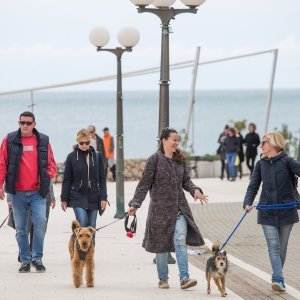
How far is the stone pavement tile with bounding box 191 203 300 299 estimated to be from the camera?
49.2 feet

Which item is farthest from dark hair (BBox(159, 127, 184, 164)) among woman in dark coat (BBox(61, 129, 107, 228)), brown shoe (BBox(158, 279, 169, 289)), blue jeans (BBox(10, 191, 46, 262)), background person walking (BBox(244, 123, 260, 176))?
background person walking (BBox(244, 123, 260, 176))

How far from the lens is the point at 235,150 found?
112 feet

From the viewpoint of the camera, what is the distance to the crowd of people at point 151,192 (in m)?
12.3

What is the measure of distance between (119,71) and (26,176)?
8722 mm

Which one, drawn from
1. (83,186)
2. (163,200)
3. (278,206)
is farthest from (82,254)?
(278,206)

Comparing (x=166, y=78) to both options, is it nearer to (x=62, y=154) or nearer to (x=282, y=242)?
(x=282, y=242)

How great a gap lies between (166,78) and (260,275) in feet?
9.23

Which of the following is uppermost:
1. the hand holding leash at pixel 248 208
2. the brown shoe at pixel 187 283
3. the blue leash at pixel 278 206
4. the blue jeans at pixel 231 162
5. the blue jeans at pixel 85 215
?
the blue leash at pixel 278 206

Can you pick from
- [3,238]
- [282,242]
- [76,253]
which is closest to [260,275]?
[282,242]

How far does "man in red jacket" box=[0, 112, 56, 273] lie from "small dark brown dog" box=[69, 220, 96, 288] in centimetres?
108

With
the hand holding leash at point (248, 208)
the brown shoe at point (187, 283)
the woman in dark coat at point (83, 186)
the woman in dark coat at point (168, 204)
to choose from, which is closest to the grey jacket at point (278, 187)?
the hand holding leash at point (248, 208)

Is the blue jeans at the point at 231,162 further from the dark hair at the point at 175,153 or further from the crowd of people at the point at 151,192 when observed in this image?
the dark hair at the point at 175,153

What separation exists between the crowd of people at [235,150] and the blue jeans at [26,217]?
20.3 m

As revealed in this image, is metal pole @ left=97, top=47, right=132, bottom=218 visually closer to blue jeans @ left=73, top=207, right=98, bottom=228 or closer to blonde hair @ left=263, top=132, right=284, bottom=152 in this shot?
blue jeans @ left=73, top=207, right=98, bottom=228
